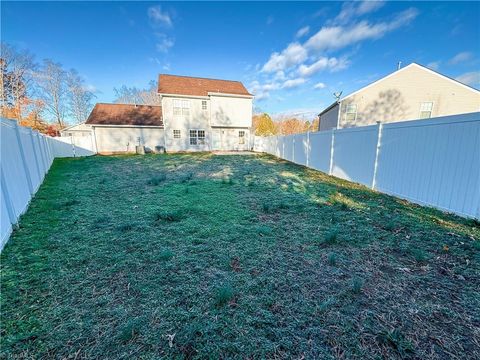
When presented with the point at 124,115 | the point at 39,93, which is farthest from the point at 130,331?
the point at 39,93

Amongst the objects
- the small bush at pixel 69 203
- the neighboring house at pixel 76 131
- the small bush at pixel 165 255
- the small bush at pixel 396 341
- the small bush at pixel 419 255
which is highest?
the neighboring house at pixel 76 131

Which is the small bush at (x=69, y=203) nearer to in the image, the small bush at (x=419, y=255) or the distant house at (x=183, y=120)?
the small bush at (x=419, y=255)

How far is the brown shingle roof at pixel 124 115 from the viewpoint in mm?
19125

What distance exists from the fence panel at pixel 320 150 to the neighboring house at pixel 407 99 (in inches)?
350

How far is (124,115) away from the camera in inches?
797

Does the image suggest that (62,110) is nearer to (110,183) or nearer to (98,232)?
(110,183)

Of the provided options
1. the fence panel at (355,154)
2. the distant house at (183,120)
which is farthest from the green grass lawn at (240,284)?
the distant house at (183,120)

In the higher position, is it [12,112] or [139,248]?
[12,112]

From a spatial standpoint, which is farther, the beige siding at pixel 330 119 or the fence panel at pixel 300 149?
the beige siding at pixel 330 119

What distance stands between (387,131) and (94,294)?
648 cm

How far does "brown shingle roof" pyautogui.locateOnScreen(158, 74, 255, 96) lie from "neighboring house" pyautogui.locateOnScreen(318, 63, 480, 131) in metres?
9.38

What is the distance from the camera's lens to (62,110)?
2923 centimetres

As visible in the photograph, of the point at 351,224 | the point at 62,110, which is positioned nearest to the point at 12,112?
the point at 62,110

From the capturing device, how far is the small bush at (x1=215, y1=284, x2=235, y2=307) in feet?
6.27
